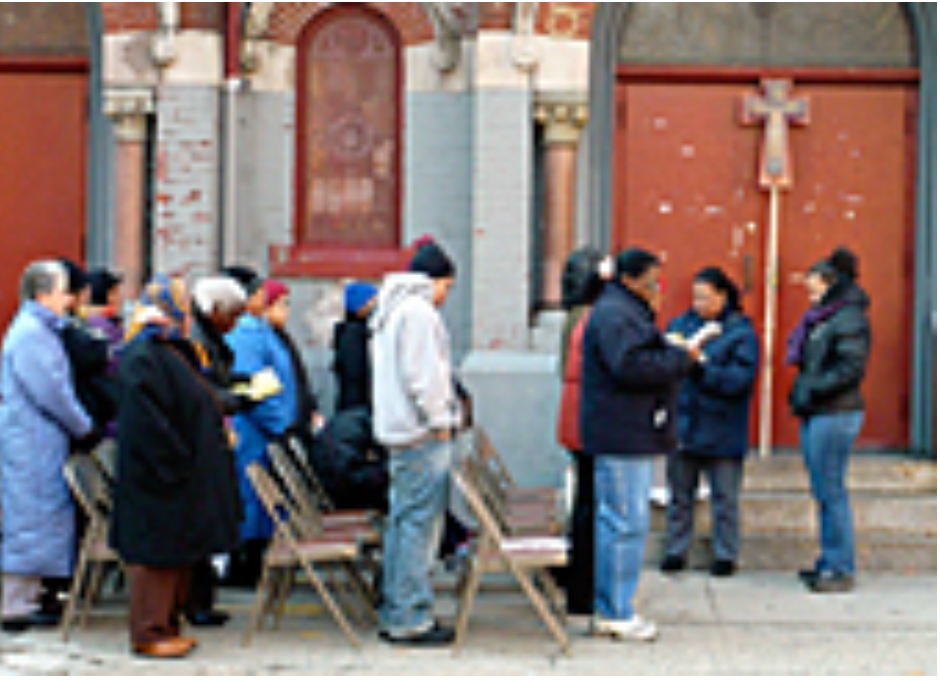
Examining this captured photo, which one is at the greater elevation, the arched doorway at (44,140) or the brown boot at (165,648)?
the arched doorway at (44,140)

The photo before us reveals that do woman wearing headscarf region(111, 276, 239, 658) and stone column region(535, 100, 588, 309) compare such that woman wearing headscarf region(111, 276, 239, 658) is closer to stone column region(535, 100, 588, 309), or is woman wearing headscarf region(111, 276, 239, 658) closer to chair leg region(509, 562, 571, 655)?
chair leg region(509, 562, 571, 655)

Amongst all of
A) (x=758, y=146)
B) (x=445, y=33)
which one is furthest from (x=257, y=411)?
(x=758, y=146)

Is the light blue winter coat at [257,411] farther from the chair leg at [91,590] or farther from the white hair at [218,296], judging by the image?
the chair leg at [91,590]

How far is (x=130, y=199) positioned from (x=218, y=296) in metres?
2.96

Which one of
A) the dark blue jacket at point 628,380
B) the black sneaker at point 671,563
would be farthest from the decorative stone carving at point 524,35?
the black sneaker at point 671,563

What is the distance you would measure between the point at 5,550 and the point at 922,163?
6.17 metres

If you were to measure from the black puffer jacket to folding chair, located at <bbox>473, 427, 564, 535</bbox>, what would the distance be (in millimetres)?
1486

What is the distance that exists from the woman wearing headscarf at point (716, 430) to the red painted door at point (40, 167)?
442 centimetres

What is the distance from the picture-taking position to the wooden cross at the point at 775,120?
9633 mm

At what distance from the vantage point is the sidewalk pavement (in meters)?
6.41

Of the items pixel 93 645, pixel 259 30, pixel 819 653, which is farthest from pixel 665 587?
pixel 259 30

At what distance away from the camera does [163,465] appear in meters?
6.41

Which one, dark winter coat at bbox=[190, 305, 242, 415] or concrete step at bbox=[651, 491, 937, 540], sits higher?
dark winter coat at bbox=[190, 305, 242, 415]

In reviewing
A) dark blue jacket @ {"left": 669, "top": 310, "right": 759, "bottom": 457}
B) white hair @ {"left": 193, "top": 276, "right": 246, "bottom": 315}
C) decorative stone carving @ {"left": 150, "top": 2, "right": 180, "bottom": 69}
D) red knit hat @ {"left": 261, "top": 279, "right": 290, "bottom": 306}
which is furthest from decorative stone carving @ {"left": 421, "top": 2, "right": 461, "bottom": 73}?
white hair @ {"left": 193, "top": 276, "right": 246, "bottom": 315}
